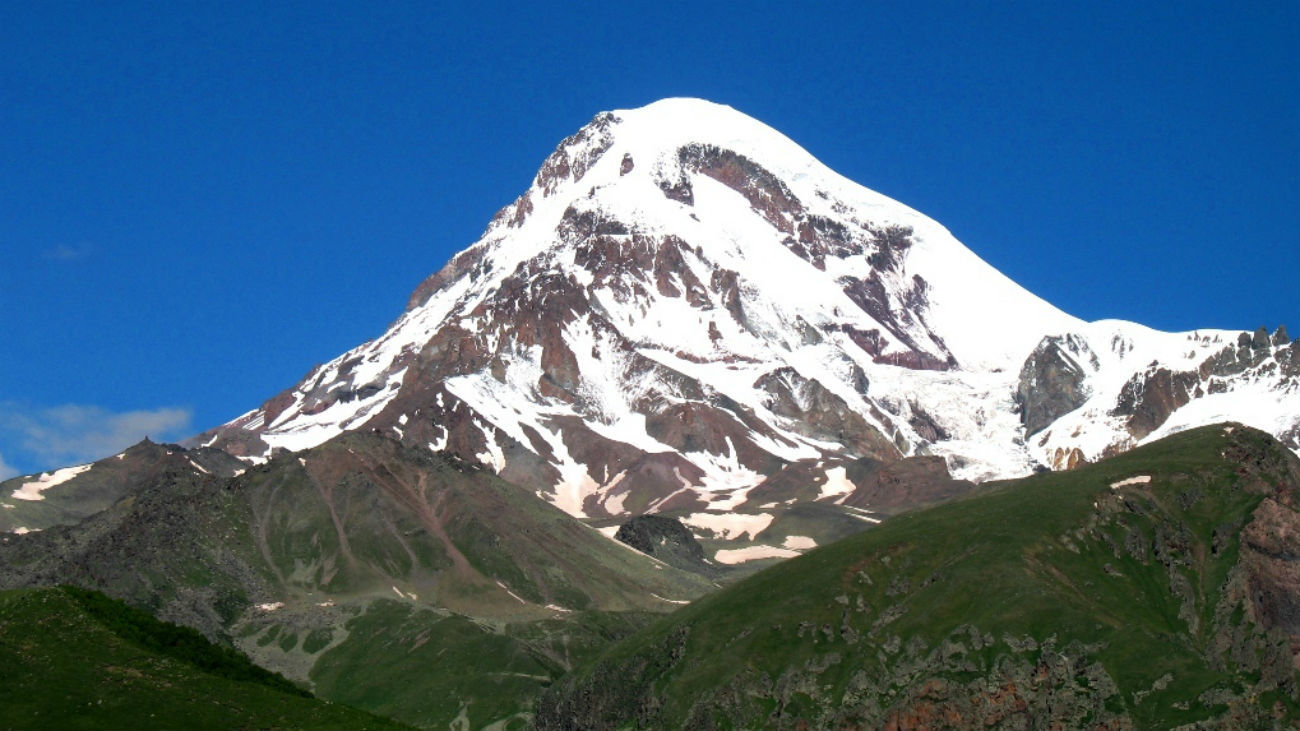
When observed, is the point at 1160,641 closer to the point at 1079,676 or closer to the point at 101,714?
the point at 1079,676

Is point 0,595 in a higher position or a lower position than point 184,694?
higher

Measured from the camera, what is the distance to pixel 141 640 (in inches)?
5217

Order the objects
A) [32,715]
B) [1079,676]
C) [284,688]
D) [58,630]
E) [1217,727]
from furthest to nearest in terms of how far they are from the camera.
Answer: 1. [1079,676]
2. [1217,727]
3. [284,688]
4. [58,630]
5. [32,715]

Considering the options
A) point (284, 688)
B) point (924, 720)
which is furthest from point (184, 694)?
point (924, 720)

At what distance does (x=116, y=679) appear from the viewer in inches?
4781

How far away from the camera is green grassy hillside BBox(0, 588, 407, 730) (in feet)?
384

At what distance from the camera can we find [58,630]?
12744 cm

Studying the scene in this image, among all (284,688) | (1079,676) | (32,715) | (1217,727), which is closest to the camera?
(32,715)

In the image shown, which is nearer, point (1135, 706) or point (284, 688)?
point (284, 688)

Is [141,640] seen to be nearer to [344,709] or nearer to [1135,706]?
[344,709]

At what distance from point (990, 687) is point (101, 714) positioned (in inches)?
4377

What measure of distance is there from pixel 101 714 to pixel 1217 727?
381 ft

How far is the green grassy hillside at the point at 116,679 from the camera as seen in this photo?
11706 cm

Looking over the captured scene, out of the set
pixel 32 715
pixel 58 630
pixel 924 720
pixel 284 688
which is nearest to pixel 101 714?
pixel 32 715
